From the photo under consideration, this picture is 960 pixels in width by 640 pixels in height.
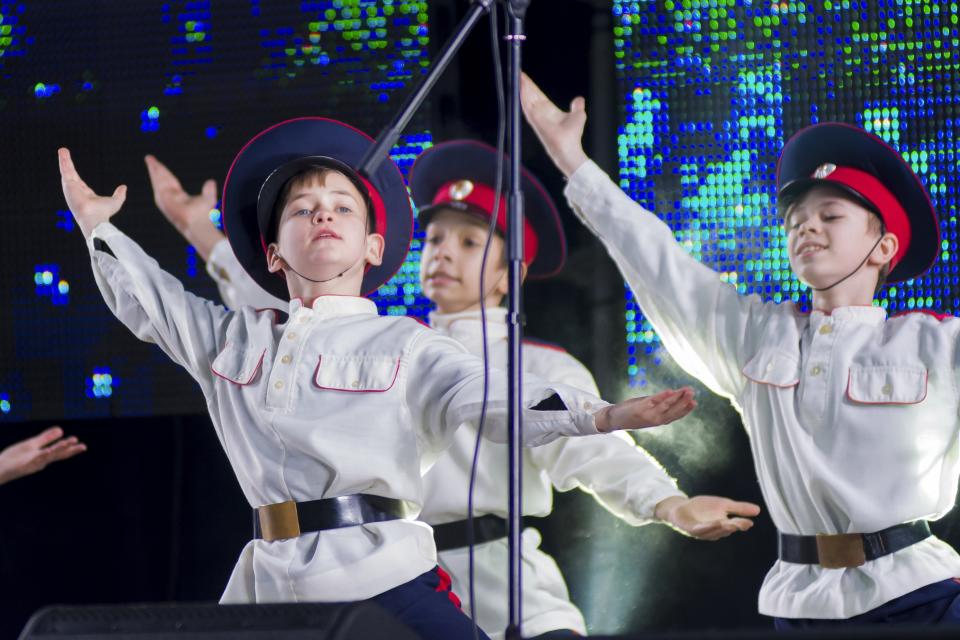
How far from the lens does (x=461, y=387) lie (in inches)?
99.3

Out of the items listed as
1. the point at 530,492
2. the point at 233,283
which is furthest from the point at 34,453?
the point at 530,492

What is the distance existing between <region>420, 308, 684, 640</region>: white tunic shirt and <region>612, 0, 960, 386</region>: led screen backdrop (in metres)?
0.36

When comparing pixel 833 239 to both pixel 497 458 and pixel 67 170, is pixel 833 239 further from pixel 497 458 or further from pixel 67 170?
pixel 67 170

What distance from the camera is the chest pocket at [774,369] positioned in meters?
2.78

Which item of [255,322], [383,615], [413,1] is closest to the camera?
[383,615]

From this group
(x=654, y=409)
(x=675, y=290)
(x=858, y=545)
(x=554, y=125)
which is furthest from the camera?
(x=554, y=125)

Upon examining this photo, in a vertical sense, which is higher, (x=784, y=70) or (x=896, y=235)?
(x=784, y=70)

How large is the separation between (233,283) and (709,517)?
5.09 ft

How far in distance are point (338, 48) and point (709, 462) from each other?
1.68 metres

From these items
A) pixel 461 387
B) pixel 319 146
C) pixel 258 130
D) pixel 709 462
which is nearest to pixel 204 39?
pixel 258 130

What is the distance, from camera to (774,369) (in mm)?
2809

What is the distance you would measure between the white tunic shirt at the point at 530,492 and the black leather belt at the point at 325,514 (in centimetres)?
57

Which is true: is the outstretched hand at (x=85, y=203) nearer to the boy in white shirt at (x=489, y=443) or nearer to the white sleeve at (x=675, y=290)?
the boy in white shirt at (x=489, y=443)

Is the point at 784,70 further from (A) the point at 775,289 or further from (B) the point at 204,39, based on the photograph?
(B) the point at 204,39
